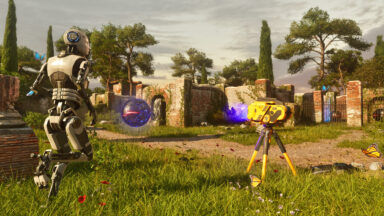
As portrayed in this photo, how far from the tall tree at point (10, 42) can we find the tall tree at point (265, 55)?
21.2m

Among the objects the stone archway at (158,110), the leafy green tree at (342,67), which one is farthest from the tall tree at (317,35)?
the stone archway at (158,110)

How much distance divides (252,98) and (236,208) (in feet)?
47.6

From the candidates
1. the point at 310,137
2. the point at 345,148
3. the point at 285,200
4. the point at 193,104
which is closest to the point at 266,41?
the point at 193,104

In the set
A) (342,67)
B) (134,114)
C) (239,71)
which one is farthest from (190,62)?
(134,114)

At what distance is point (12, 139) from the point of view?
2.89 meters

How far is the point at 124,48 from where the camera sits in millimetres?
28453

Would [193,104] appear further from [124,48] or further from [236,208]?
[124,48]

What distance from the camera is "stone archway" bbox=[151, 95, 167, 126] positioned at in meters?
15.1

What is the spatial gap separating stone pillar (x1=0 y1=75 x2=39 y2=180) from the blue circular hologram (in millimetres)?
2483

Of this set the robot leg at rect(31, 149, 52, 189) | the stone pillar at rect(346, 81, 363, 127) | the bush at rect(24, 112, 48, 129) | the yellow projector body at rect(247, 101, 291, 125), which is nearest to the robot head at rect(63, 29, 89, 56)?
the robot leg at rect(31, 149, 52, 189)

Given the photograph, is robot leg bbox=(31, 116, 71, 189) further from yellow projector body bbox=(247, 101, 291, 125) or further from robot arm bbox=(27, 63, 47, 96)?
yellow projector body bbox=(247, 101, 291, 125)

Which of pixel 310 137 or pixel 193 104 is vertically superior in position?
pixel 193 104

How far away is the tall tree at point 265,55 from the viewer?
68.5 ft

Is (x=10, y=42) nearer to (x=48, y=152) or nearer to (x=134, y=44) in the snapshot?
(x=134, y=44)
